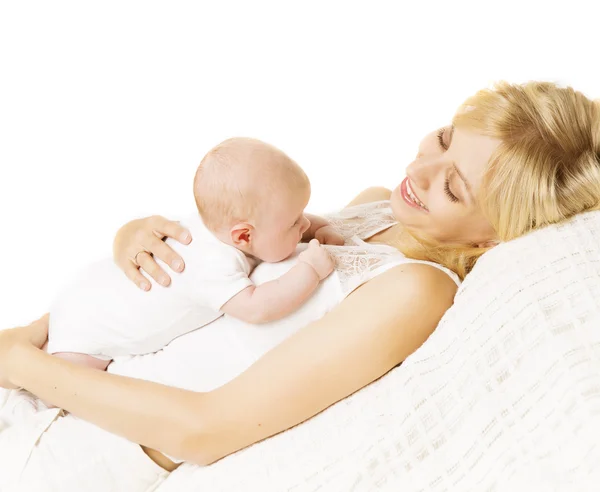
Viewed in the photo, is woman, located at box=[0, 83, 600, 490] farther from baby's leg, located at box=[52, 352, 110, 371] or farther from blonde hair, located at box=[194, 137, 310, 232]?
blonde hair, located at box=[194, 137, 310, 232]

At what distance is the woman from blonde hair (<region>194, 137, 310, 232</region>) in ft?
0.69

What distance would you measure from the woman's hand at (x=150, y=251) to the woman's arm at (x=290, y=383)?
11.4 inches

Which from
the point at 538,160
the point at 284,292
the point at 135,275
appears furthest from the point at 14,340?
the point at 538,160

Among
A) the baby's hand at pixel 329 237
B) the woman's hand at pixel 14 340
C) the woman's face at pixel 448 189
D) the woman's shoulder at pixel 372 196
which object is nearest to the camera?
the woman's face at pixel 448 189

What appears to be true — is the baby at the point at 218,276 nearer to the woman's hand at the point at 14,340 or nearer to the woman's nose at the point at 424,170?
the woman's hand at the point at 14,340

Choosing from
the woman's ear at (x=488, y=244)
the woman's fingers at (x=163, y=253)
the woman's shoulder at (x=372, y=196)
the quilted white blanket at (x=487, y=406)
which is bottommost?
the quilted white blanket at (x=487, y=406)

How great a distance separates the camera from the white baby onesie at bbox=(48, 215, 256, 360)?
213 centimetres

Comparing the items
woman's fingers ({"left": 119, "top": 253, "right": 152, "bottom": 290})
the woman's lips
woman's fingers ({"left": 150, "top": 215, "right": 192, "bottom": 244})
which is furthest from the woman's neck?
woman's fingers ({"left": 119, "top": 253, "right": 152, "bottom": 290})

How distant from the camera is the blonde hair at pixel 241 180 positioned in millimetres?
2051

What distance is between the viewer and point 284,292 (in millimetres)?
2053

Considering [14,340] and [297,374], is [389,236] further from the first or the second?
[14,340]

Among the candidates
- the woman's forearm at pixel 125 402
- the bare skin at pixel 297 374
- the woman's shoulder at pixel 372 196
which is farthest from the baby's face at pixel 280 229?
the woman's shoulder at pixel 372 196

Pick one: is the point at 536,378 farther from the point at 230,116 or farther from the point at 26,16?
the point at 26,16

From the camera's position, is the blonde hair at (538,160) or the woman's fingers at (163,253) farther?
the woman's fingers at (163,253)
